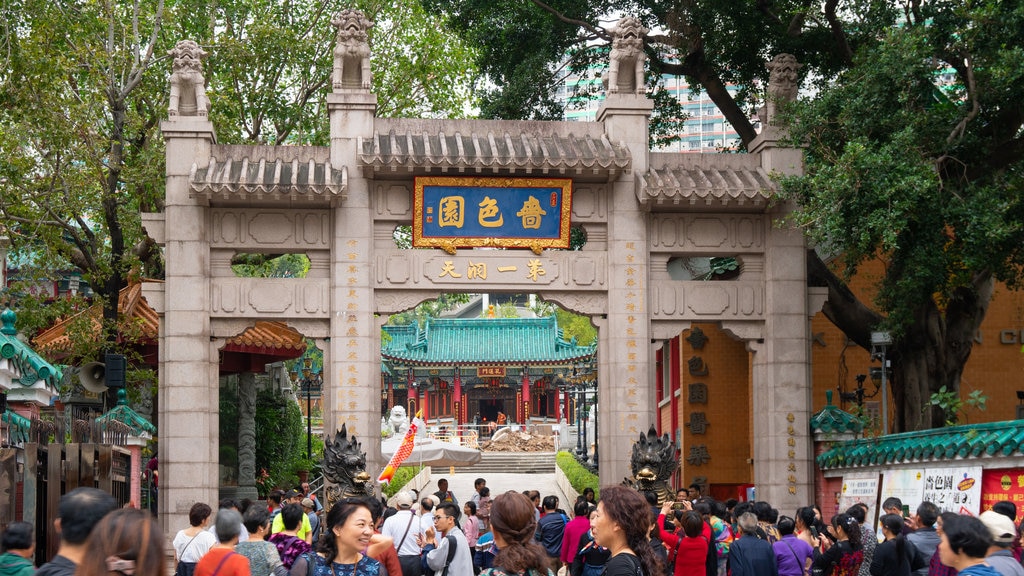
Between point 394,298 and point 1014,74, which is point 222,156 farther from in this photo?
point 1014,74

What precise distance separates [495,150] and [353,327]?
310 cm

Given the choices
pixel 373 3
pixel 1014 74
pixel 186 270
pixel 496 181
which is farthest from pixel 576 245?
pixel 1014 74

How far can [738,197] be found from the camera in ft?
56.6

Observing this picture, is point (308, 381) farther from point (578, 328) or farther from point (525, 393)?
point (578, 328)

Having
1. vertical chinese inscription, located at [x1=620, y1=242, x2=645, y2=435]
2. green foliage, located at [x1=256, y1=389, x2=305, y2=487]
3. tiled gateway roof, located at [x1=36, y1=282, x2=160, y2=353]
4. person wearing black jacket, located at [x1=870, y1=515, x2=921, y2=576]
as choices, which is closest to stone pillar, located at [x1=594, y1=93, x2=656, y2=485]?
vertical chinese inscription, located at [x1=620, y1=242, x2=645, y2=435]

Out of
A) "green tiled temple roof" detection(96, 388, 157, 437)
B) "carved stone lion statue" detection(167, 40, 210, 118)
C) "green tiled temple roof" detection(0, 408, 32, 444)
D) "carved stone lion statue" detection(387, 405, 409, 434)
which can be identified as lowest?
"carved stone lion statue" detection(387, 405, 409, 434)

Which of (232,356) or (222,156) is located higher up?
(222,156)

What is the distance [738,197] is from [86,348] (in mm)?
9366

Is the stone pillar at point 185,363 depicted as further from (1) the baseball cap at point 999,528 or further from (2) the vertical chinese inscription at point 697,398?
(1) the baseball cap at point 999,528

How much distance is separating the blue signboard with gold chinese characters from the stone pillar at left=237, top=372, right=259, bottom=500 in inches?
383

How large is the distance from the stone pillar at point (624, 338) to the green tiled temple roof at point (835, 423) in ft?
7.52

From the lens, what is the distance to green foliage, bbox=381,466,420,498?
2712 centimetres

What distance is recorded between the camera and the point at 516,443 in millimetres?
41531

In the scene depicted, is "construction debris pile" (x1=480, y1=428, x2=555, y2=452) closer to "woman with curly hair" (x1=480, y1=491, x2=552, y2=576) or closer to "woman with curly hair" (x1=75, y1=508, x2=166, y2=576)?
"woman with curly hair" (x1=480, y1=491, x2=552, y2=576)
